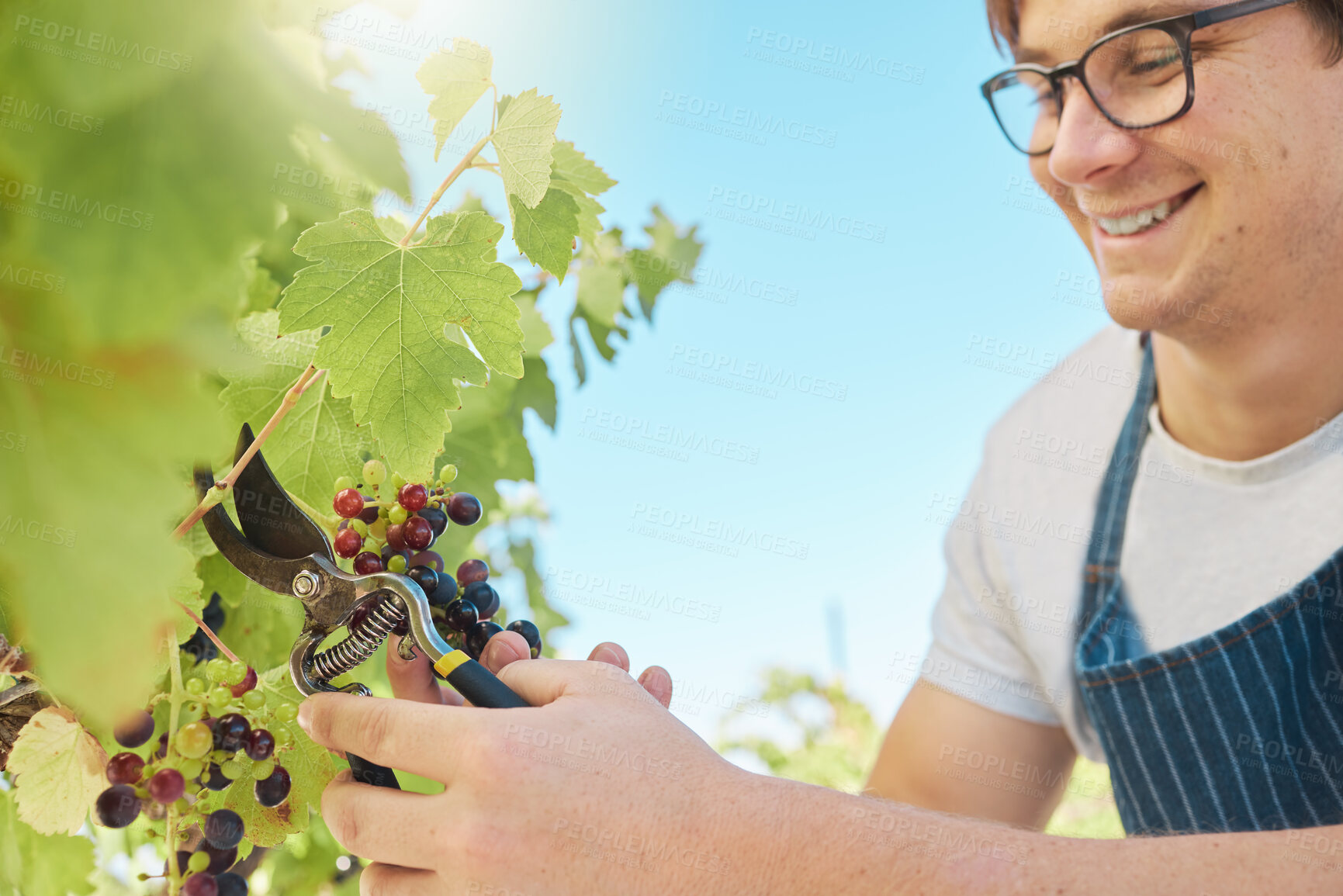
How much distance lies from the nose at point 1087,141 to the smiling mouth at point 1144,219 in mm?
90

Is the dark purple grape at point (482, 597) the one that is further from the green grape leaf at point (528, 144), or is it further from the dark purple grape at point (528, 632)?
the green grape leaf at point (528, 144)

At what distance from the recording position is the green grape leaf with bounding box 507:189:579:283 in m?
0.80

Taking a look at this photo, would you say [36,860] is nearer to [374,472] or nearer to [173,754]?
[173,754]

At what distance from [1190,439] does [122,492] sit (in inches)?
78.3

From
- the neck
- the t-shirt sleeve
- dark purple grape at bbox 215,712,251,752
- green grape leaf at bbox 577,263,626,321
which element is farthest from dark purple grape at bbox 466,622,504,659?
the t-shirt sleeve

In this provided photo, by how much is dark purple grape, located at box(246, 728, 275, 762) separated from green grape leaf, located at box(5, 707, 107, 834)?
106 millimetres

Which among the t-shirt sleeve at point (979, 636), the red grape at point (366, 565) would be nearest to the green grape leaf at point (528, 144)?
the red grape at point (366, 565)

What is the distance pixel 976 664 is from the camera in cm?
203

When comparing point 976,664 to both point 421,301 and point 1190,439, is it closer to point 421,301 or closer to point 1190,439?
point 1190,439

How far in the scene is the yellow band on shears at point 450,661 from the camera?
0.72 m

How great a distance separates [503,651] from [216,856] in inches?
11.0

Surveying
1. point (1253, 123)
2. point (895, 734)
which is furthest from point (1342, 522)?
point (895, 734)

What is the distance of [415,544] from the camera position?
798 millimetres

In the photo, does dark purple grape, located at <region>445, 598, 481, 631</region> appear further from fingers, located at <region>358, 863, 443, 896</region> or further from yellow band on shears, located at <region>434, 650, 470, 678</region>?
fingers, located at <region>358, 863, 443, 896</region>
